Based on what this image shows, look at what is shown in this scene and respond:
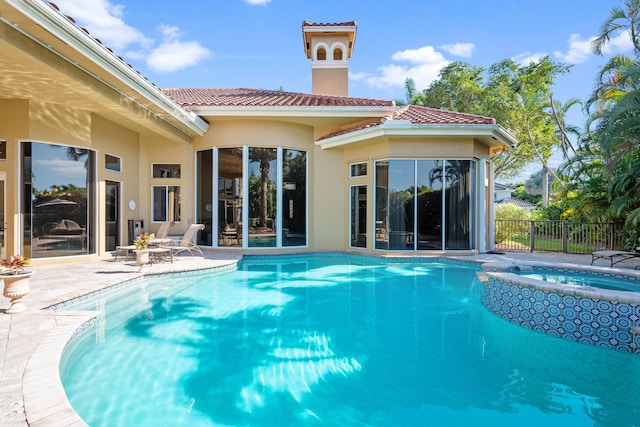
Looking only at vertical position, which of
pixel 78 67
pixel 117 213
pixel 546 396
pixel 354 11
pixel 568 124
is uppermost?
pixel 354 11

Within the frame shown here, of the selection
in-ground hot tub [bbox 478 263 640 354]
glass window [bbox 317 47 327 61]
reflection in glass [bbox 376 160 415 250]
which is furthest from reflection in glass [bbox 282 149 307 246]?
in-ground hot tub [bbox 478 263 640 354]

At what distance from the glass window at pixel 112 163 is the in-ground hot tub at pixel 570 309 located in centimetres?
1178

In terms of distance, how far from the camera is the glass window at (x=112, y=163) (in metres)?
12.1

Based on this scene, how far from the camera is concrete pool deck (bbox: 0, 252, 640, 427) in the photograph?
2.98 m

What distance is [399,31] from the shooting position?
20469 millimetres

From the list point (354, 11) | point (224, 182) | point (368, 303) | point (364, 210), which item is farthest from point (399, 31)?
point (368, 303)

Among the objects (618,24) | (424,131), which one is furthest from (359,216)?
(618,24)

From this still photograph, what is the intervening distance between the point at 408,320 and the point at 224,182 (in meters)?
9.66

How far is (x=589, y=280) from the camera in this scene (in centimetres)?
891

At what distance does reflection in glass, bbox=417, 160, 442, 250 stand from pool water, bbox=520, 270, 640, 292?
4.22 m

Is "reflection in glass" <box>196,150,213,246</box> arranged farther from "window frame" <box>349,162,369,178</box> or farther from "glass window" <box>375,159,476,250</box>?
"glass window" <box>375,159,476,250</box>

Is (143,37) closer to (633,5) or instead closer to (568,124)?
(633,5)

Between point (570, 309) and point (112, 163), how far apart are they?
13.3 meters

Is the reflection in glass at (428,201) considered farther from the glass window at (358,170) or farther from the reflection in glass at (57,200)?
the reflection in glass at (57,200)
